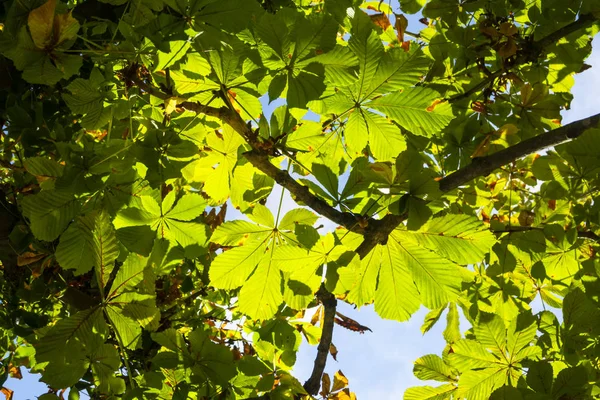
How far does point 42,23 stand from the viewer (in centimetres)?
100

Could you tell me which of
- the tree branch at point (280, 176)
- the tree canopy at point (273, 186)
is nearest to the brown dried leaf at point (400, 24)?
the tree canopy at point (273, 186)

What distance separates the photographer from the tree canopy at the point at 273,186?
117cm

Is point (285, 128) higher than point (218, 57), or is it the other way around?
point (218, 57)

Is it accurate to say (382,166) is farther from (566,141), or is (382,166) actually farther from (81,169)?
(81,169)

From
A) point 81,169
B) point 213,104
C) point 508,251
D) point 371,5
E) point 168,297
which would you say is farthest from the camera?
point 371,5

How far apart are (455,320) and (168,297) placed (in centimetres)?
142

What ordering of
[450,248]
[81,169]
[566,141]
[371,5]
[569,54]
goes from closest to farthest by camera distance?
[81,169], [450,248], [566,141], [569,54], [371,5]

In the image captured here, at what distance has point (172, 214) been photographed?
146 centimetres

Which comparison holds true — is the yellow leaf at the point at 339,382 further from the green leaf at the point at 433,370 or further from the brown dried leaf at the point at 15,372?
the brown dried leaf at the point at 15,372

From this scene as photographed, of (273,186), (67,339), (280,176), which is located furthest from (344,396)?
(67,339)

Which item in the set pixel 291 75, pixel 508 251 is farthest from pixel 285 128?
pixel 508 251

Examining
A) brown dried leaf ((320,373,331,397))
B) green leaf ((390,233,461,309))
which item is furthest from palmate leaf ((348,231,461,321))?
brown dried leaf ((320,373,331,397))

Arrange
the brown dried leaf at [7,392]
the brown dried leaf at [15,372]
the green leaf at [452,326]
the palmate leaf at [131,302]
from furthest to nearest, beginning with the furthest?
the brown dried leaf at [15,372] → the brown dried leaf at [7,392] → the green leaf at [452,326] → the palmate leaf at [131,302]

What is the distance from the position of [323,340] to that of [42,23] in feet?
4.48
